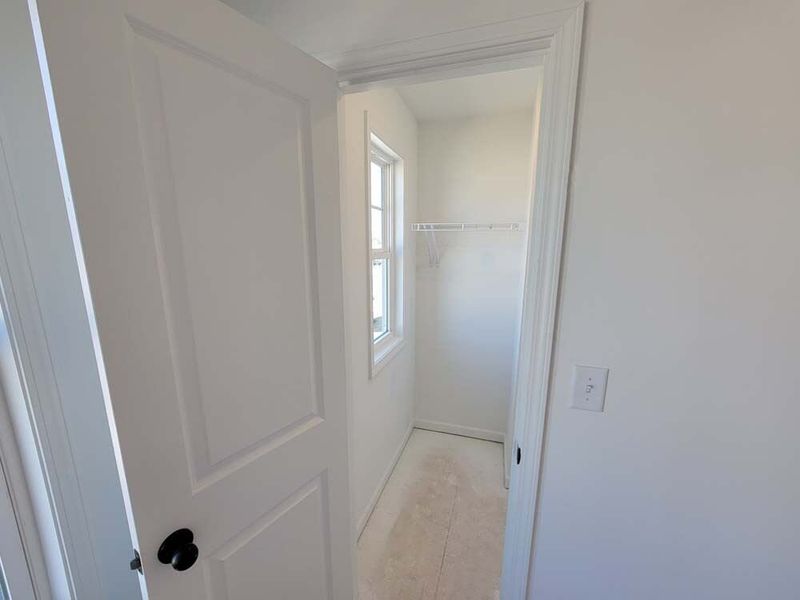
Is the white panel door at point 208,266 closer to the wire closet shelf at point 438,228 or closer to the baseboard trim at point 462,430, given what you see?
the wire closet shelf at point 438,228

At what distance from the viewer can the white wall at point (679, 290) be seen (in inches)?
26.4

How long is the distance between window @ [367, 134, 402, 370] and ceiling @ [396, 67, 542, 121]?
400 millimetres

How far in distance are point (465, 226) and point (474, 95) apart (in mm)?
822

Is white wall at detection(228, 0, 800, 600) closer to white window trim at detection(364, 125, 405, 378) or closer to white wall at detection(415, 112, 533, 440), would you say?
white window trim at detection(364, 125, 405, 378)

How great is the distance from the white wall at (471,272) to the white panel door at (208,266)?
161cm

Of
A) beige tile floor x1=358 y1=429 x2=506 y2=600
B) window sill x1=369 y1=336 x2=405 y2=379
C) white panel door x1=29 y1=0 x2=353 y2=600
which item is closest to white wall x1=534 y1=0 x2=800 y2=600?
white panel door x1=29 y1=0 x2=353 y2=600

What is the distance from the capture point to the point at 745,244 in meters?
0.70

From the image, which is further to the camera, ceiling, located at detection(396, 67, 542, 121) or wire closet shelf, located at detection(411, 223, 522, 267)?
wire closet shelf, located at detection(411, 223, 522, 267)

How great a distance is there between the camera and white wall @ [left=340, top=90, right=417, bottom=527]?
1419 millimetres

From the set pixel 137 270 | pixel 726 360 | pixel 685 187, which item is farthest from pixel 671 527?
pixel 137 270

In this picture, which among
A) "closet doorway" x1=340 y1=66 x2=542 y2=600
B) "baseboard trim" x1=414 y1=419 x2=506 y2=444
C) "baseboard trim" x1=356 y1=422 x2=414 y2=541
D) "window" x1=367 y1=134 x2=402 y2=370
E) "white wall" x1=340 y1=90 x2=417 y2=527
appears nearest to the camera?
"white wall" x1=340 y1=90 x2=417 y2=527

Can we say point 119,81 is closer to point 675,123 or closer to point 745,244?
point 675,123

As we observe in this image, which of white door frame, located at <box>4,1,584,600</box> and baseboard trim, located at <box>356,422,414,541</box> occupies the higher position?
white door frame, located at <box>4,1,584,600</box>

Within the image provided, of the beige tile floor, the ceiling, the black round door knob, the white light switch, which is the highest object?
the ceiling
